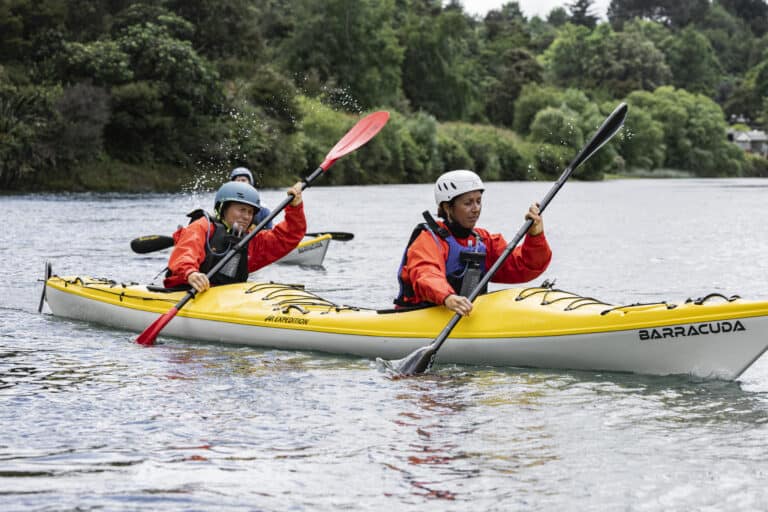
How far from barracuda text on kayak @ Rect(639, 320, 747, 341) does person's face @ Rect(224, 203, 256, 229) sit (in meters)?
3.21

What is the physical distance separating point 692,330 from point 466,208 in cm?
155

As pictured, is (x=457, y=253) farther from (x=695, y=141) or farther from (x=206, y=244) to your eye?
(x=695, y=141)

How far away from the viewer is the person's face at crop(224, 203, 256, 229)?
818 centimetres

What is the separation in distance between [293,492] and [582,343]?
2.70 metres

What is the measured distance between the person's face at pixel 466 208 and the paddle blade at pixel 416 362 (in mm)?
819

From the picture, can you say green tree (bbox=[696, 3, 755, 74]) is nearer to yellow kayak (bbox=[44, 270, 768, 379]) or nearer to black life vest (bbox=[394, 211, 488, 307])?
yellow kayak (bbox=[44, 270, 768, 379])

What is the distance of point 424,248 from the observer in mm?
6762

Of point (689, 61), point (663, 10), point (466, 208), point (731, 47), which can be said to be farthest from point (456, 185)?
point (663, 10)

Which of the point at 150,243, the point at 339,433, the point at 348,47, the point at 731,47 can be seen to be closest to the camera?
the point at 339,433

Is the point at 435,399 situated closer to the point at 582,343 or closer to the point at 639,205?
the point at 582,343

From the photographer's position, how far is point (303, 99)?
148ft

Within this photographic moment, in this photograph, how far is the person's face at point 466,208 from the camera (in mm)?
6785

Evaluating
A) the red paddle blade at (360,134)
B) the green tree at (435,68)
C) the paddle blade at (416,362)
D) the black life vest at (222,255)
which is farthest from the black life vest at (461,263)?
the green tree at (435,68)

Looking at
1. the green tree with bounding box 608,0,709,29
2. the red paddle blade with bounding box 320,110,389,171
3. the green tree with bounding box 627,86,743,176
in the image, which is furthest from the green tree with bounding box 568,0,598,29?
the red paddle blade with bounding box 320,110,389,171
